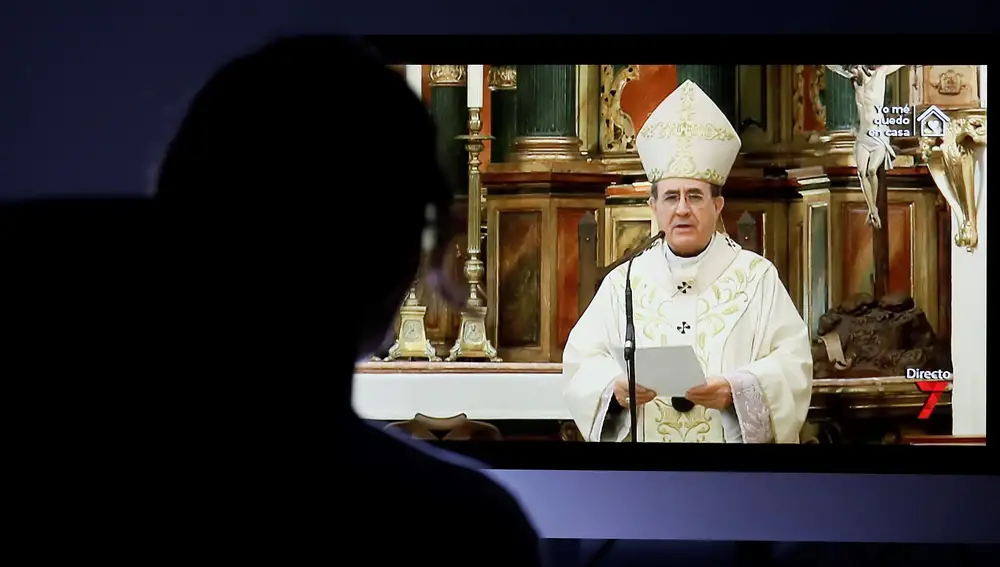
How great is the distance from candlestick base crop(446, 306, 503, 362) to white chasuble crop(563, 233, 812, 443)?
156 millimetres

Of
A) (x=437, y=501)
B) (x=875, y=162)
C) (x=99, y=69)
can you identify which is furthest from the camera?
(x=99, y=69)

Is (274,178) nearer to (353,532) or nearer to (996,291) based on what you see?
(353,532)

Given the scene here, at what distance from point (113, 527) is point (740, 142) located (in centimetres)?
176

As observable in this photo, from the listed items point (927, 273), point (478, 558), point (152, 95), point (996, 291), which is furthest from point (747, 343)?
point (478, 558)

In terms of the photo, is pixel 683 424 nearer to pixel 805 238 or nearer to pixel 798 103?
pixel 805 238

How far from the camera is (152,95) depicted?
230cm

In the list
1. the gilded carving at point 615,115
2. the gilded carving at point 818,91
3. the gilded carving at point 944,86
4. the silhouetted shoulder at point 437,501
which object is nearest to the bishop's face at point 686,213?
the gilded carving at point 615,115

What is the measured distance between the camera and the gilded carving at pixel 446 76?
2143 millimetres

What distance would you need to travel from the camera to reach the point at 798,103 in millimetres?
2104

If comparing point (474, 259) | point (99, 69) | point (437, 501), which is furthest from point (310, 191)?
point (99, 69)

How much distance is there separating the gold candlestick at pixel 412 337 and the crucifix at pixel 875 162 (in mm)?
884

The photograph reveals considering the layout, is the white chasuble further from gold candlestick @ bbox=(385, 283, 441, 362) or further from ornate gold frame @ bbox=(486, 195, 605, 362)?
gold candlestick @ bbox=(385, 283, 441, 362)

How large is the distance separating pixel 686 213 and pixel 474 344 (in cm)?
50

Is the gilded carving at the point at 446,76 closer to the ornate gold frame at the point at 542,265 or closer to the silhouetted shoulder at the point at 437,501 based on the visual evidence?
the ornate gold frame at the point at 542,265
